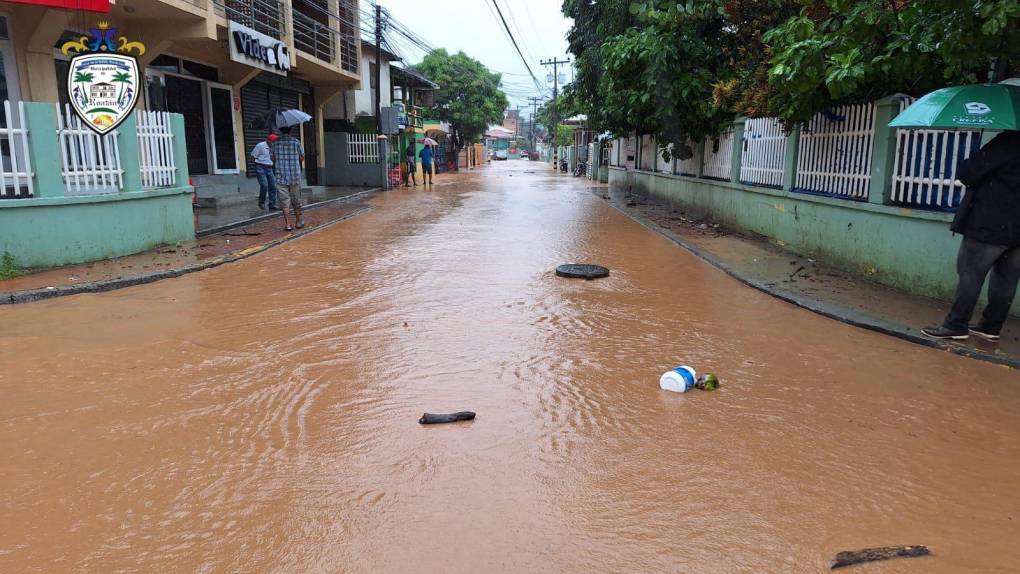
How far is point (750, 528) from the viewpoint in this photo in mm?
2961

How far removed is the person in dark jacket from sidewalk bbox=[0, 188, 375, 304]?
26.5ft

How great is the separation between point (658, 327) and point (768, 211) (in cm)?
583

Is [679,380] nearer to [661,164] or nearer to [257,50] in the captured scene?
[257,50]

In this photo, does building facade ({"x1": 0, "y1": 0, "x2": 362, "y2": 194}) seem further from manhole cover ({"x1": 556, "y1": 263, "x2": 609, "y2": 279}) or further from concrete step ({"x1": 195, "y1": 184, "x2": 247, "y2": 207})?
manhole cover ({"x1": 556, "y1": 263, "x2": 609, "y2": 279})

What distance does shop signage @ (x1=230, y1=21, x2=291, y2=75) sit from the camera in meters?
14.0

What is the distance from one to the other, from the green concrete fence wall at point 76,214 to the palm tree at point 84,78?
0.40 m

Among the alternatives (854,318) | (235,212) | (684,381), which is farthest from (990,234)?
(235,212)

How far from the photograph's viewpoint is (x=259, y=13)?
16.0 m

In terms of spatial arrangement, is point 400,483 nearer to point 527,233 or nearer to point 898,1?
point 898,1

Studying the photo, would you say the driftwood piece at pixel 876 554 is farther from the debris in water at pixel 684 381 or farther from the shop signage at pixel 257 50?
the shop signage at pixel 257 50

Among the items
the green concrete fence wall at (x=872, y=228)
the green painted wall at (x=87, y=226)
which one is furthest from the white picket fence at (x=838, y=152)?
the green painted wall at (x=87, y=226)

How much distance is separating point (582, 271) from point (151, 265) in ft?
17.5

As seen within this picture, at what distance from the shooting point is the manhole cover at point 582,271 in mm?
8398

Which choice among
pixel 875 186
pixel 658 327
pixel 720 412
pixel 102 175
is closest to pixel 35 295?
pixel 102 175
